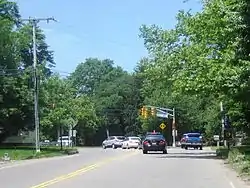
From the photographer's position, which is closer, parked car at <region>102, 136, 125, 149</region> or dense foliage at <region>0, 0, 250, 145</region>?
dense foliage at <region>0, 0, 250, 145</region>

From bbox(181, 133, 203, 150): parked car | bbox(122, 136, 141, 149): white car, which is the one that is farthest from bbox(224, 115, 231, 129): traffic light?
bbox(122, 136, 141, 149): white car

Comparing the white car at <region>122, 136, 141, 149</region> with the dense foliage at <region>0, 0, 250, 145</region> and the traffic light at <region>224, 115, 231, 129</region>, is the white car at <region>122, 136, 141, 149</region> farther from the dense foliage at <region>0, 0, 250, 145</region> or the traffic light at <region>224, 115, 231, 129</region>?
the traffic light at <region>224, 115, 231, 129</region>

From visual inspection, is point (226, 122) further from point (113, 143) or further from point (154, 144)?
point (113, 143)

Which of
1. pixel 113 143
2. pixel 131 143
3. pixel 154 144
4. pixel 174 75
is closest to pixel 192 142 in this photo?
pixel 131 143

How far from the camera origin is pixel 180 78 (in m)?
36.1

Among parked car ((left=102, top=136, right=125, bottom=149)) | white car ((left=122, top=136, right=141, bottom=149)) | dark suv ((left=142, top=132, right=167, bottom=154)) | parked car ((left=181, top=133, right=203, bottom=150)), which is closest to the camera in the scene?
dark suv ((left=142, top=132, right=167, bottom=154))

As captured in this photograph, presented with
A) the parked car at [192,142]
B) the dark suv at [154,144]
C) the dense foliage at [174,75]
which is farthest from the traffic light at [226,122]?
the parked car at [192,142]

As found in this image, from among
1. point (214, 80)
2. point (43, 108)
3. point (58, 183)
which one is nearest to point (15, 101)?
point (43, 108)

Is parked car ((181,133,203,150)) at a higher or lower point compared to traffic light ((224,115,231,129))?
lower

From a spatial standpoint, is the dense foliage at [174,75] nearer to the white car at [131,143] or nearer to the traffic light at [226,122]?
the traffic light at [226,122]

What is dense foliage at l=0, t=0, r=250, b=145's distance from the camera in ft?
82.8

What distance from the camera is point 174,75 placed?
37500 millimetres

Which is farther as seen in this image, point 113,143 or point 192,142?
point 113,143

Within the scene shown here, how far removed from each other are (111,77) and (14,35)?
269ft
